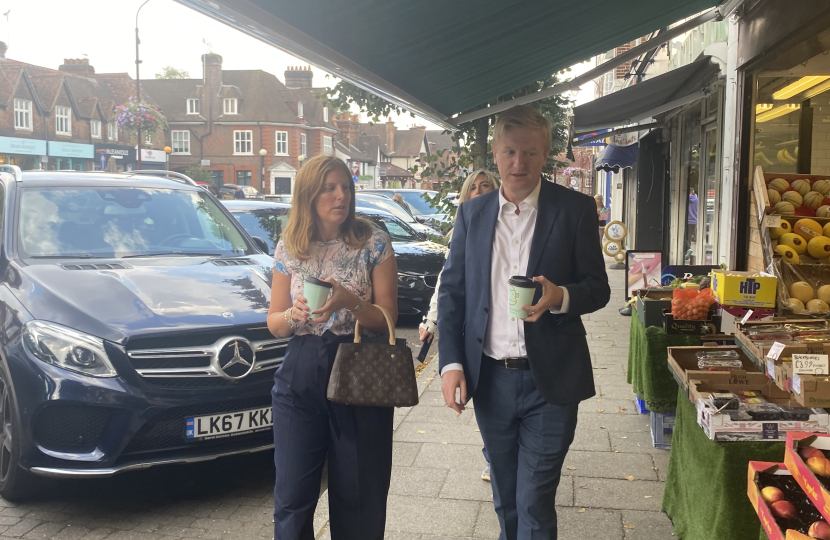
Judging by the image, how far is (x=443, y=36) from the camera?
4348 millimetres

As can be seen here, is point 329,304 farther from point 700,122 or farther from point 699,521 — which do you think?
point 700,122

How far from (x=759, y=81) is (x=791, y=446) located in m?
3.98

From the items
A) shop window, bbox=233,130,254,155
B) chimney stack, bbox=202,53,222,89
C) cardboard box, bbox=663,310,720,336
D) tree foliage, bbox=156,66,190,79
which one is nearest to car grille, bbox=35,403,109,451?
cardboard box, bbox=663,310,720,336

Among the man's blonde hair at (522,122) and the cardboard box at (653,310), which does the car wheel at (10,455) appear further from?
Result: the cardboard box at (653,310)

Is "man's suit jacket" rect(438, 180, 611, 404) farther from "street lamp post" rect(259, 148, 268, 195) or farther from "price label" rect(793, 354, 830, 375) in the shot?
"street lamp post" rect(259, 148, 268, 195)

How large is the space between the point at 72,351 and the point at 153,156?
201 ft

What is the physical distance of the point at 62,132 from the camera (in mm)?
55188

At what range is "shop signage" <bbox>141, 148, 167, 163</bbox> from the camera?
61156 millimetres

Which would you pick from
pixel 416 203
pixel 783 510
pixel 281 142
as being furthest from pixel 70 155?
pixel 783 510

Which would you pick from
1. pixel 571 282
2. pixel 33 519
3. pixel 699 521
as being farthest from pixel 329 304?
pixel 33 519

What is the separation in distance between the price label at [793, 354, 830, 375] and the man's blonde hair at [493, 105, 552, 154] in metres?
1.20

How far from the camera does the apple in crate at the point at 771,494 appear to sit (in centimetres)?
262

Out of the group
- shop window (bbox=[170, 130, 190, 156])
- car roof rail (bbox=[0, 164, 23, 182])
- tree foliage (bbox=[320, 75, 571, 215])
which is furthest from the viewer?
shop window (bbox=[170, 130, 190, 156])

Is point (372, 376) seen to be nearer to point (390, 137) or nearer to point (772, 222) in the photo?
point (772, 222)
